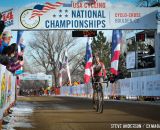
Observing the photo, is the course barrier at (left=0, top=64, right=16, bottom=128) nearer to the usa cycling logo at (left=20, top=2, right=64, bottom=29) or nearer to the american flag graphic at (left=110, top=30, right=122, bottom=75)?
the usa cycling logo at (left=20, top=2, right=64, bottom=29)

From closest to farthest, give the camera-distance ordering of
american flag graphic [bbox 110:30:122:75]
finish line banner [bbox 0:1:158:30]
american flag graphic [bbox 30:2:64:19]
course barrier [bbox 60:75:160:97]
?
1. course barrier [bbox 60:75:160:97]
2. finish line banner [bbox 0:1:158:30]
3. american flag graphic [bbox 30:2:64:19]
4. american flag graphic [bbox 110:30:122:75]

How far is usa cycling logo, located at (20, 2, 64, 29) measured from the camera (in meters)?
26.6

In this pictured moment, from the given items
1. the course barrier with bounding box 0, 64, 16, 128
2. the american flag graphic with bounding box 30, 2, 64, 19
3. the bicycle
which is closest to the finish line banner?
the american flag graphic with bounding box 30, 2, 64, 19

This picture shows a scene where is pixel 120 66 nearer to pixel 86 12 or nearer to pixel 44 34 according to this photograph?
pixel 44 34

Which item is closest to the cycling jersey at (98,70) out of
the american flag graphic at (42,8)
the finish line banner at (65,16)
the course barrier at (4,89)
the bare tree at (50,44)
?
the course barrier at (4,89)

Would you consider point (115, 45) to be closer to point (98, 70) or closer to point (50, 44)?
point (98, 70)

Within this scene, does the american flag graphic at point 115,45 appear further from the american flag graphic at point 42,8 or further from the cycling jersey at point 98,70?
the cycling jersey at point 98,70

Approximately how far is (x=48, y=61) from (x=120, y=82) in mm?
51091

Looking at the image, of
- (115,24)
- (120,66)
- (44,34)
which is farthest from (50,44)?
(115,24)

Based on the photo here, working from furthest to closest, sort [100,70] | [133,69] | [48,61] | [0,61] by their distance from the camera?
[48,61] < [133,69] < [100,70] < [0,61]

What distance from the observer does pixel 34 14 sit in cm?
2672

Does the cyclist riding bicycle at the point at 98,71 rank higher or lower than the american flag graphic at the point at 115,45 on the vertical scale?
lower

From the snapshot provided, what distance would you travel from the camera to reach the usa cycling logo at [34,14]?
26.6 m

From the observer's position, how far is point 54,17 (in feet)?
87.8
